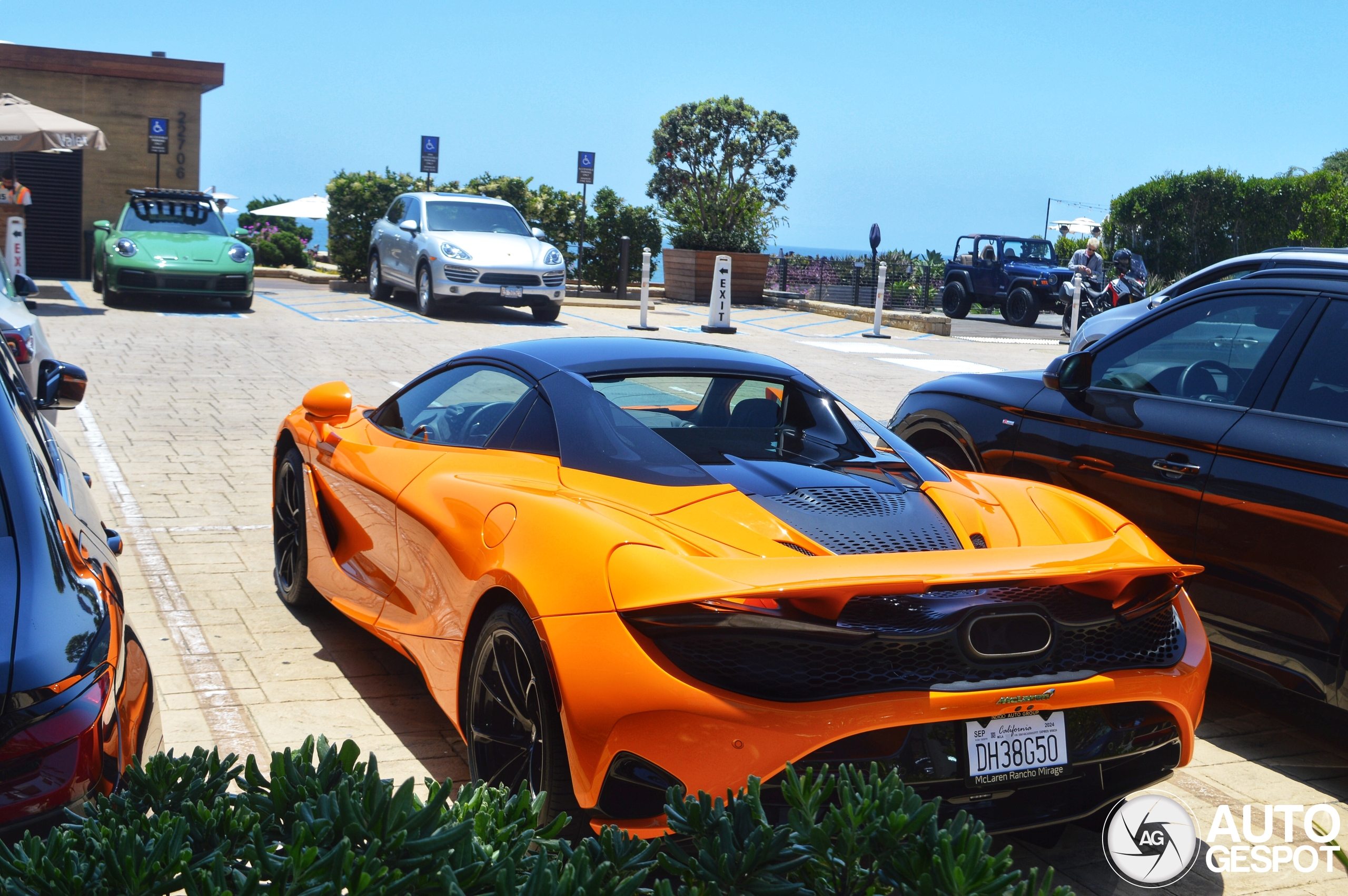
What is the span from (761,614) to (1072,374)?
2.90 meters

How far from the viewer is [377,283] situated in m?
21.9

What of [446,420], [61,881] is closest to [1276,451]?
[446,420]

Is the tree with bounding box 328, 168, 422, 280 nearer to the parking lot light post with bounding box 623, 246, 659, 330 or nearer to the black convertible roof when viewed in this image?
the parking lot light post with bounding box 623, 246, 659, 330

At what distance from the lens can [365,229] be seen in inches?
961

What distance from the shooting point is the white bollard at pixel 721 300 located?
62.9 feet

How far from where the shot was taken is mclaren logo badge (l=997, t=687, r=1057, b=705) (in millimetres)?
2824

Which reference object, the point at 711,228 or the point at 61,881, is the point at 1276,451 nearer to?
the point at 61,881

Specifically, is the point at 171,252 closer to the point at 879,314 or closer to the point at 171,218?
the point at 171,218

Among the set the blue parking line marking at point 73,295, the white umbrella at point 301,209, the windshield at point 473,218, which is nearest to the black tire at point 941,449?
the windshield at point 473,218

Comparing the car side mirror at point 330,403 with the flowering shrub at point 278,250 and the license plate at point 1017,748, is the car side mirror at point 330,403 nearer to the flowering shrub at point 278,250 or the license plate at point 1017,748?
the license plate at point 1017,748

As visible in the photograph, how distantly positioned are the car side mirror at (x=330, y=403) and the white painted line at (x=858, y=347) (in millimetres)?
13806

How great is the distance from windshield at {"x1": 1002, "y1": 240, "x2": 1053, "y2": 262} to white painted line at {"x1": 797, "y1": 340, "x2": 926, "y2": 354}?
8355mm

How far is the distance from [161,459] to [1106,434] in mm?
6213

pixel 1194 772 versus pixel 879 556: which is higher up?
pixel 879 556
